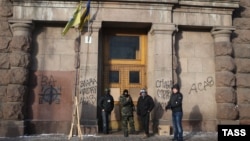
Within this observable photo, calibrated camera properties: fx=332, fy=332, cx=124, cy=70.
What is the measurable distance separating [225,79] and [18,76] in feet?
28.5

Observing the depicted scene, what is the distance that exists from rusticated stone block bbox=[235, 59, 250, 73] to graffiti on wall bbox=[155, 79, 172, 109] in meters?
3.46

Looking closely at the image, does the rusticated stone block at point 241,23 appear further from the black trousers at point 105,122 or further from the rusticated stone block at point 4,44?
the rusticated stone block at point 4,44

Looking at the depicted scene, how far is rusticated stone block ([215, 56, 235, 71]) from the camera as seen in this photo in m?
14.5

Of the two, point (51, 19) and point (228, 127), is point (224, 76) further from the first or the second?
point (228, 127)

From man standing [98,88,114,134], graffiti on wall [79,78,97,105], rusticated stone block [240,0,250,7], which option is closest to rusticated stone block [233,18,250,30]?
rusticated stone block [240,0,250,7]

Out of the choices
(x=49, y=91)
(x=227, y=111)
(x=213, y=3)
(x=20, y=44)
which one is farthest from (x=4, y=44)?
(x=227, y=111)

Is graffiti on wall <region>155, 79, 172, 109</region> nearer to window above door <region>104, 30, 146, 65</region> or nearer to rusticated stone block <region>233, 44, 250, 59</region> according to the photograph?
window above door <region>104, 30, 146, 65</region>

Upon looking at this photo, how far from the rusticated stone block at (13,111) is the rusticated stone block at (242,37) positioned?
32.4 feet

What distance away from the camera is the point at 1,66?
13641mm

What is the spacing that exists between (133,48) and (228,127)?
1002cm

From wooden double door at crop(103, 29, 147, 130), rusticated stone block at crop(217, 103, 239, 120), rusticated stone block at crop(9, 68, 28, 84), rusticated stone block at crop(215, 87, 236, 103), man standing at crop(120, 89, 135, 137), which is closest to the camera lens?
man standing at crop(120, 89, 135, 137)

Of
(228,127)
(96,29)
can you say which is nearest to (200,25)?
(96,29)

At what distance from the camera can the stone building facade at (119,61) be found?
13.6 meters

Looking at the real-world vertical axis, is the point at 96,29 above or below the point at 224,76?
above
